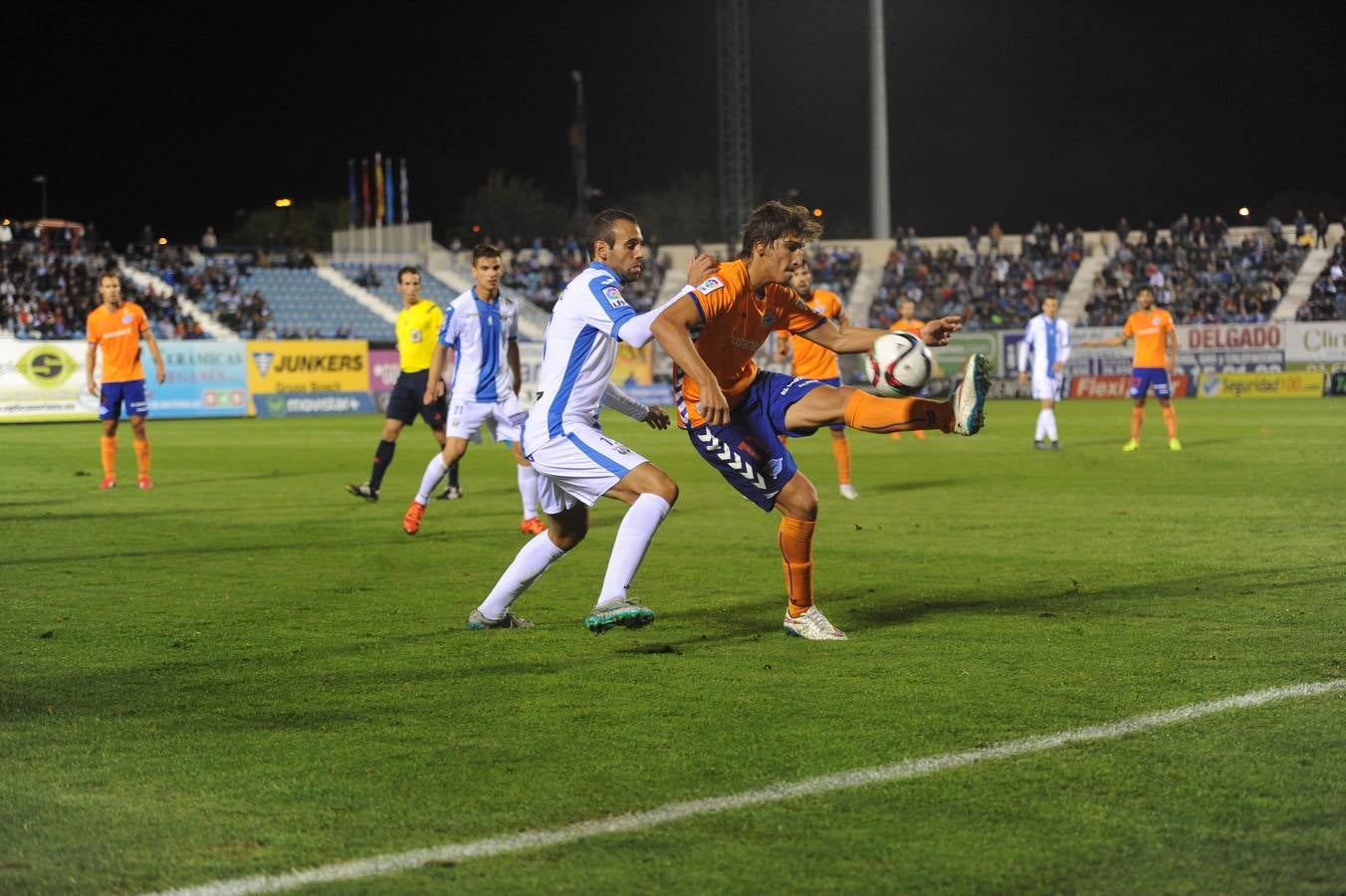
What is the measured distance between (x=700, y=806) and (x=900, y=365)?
322 centimetres

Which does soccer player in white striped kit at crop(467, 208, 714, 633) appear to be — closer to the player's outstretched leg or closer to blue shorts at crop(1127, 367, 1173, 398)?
the player's outstretched leg

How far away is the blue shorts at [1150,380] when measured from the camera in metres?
21.4

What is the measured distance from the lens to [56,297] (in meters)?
44.0

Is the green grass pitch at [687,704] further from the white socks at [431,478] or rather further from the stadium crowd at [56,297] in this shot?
the stadium crowd at [56,297]

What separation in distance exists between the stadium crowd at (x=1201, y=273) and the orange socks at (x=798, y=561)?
4403 cm

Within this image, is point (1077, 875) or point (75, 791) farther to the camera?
point (75, 791)

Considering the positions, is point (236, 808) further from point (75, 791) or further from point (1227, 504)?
point (1227, 504)

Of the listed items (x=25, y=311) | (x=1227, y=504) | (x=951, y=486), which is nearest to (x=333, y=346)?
(x=25, y=311)

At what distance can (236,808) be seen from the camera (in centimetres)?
437

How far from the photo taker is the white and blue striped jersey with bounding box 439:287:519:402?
1252 centimetres

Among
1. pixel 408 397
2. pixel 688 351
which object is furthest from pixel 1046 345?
pixel 688 351

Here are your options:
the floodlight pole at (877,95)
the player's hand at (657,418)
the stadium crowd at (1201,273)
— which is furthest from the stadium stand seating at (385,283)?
the player's hand at (657,418)

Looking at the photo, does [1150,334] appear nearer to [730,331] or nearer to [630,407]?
[630,407]

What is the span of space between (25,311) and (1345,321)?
37.0m
